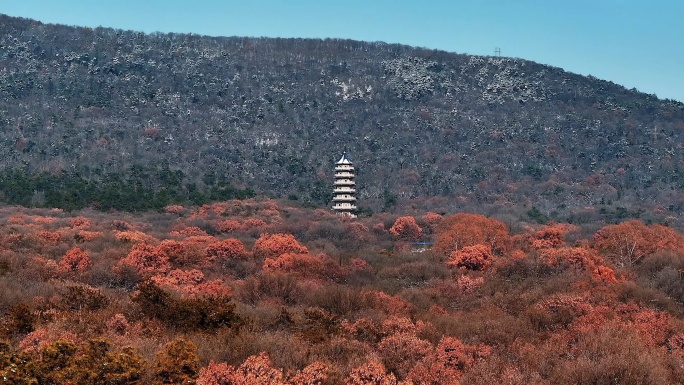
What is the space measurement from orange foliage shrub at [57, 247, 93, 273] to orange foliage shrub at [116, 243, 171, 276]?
1.54 meters

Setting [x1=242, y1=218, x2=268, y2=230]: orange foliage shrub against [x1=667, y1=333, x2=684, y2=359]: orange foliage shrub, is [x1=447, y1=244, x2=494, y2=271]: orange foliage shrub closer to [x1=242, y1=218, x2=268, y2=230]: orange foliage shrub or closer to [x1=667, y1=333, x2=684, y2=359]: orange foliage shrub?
[x1=667, y1=333, x2=684, y2=359]: orange foliage shrub

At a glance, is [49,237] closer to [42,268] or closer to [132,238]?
[132,238]

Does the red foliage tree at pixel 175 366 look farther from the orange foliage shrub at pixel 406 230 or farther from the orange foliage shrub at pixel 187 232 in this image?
the orange foliage shrub at pixel 406 230

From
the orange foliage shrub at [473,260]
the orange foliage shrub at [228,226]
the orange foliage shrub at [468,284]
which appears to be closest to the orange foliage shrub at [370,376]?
the orange foliage shrub at [468,284]

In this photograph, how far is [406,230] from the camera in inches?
2381

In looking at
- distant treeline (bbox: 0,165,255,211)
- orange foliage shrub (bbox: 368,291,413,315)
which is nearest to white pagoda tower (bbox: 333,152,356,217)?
distant treeline (bbox: 0,165,255,211)

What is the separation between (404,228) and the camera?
60625 millimetres

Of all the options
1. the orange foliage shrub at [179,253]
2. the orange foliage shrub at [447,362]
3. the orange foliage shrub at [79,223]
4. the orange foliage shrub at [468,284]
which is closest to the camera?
the orange foliage shrub at [447,362]

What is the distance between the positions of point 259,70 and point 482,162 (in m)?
61.5

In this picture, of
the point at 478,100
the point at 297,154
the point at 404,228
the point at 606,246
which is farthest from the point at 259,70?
the point at 606,246

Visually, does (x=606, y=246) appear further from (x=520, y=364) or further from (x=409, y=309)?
(x=520, y=364)

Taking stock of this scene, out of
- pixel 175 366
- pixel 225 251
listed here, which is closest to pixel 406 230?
pixel 225 251

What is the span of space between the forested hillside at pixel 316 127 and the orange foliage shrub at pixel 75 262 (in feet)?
132

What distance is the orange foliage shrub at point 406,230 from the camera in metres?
59.7
